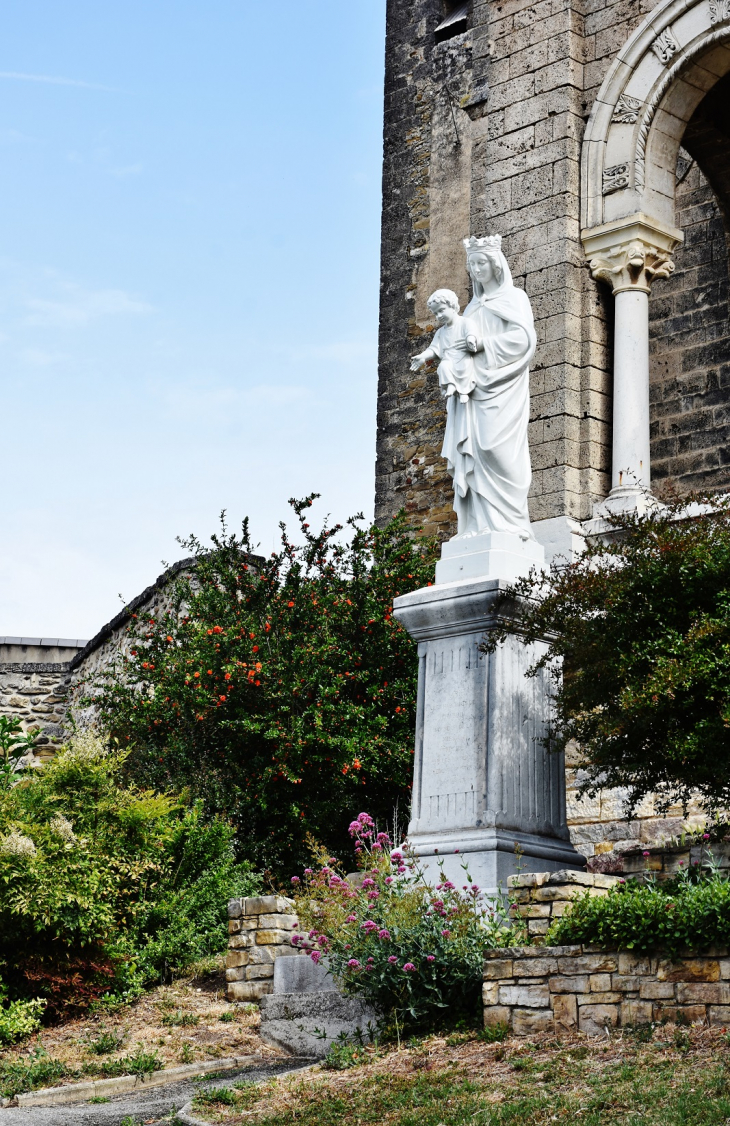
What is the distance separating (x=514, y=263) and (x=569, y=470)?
209 centimetres

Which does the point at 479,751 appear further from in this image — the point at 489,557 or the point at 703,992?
the point at 703,992

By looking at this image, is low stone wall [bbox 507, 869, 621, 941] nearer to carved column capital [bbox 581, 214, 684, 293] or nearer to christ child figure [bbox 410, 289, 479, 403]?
christ child figure [bbox 410, 289, 479, 403]

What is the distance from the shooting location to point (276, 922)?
8867 millimetres

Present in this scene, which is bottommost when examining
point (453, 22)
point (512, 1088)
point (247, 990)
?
point (512, 1088)

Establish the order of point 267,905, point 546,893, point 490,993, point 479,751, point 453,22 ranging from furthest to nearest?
point 453,22, point 267,905, point 479,751, point 546,893, point 490,993

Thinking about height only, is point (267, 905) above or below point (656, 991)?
above

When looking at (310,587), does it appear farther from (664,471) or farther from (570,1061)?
(570,1061)

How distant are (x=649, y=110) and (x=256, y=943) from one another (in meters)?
7.75

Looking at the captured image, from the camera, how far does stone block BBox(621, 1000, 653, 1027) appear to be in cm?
645

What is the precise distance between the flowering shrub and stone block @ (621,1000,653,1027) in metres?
0.91

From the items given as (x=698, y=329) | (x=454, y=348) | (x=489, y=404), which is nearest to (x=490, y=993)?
(x=489, y=404)

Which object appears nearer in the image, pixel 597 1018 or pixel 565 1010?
pixel 597 1018

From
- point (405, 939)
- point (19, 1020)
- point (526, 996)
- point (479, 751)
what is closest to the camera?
point (526, 996)

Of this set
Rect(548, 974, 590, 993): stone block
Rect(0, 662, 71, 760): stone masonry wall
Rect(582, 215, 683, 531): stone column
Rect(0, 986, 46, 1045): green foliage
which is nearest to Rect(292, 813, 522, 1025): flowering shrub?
Rect(548, 974, 590, 993): stone block
